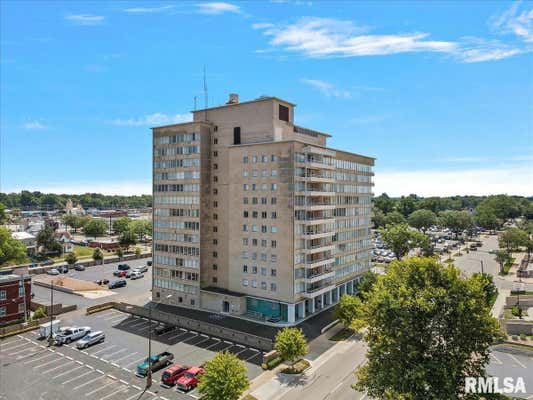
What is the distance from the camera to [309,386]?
40750 millimetres

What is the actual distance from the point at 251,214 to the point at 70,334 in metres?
35.6

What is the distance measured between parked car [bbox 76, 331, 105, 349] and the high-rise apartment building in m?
18.5

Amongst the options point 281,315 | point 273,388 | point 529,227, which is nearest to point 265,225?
point 281,315

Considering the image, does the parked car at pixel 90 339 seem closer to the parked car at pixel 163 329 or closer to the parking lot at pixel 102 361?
the parking lot at pixel 102 361

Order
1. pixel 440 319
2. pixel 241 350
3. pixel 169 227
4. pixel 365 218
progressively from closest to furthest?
pixel 440 319 < pixel 241 350 < pixel 169 227 < pixel 365 218

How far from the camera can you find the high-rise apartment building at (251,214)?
60.7m

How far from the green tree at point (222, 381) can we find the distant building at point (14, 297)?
50190mm

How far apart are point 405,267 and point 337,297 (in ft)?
140

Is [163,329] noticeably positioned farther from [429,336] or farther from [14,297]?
[429,336]

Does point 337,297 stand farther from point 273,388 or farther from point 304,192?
point 273,388

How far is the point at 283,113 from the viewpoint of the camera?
216ft

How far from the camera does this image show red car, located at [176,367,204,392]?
4009 centimetres

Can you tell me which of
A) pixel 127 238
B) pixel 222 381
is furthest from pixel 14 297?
pixel 127 238

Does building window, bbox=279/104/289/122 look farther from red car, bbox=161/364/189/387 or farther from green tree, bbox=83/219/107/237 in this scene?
green tree, bbox=83/219/107/237
